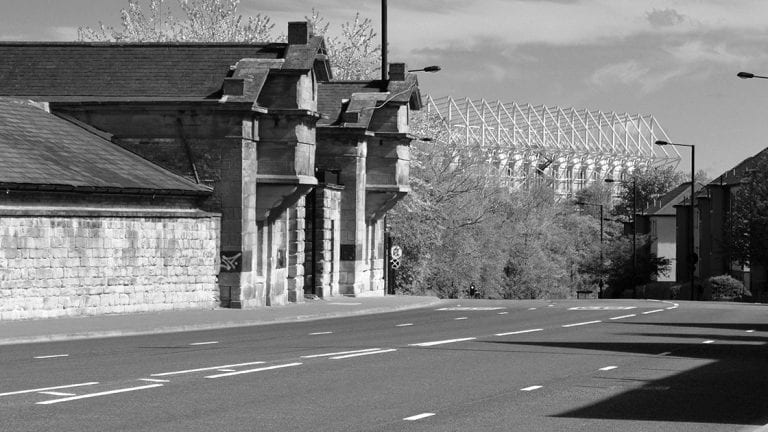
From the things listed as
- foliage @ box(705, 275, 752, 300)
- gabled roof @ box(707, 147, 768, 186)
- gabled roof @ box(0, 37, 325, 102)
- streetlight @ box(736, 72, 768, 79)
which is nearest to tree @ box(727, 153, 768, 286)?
foliage @ box(705, 275, 752, 300)

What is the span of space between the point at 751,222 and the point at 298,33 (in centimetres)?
4322

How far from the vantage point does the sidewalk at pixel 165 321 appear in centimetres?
2680

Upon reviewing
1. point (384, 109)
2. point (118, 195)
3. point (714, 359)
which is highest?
point (384, 109)

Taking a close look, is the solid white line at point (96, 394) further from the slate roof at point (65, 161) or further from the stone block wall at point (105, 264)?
the slate roof at point (65, 161)

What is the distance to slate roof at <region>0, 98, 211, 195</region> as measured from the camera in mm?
32938

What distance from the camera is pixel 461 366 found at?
19.6 metres

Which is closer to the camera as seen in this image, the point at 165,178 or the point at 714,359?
the point at 714,359

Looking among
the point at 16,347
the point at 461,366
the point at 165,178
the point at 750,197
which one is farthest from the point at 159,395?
the point at 750,197

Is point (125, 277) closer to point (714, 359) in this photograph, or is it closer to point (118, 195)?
point (118, 195)

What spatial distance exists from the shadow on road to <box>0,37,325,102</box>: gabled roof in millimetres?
19070

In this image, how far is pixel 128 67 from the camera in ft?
141

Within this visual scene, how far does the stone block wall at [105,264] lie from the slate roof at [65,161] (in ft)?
2.73

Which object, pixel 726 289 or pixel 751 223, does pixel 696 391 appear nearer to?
pixel 751 223

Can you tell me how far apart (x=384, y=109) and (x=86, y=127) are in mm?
17280
